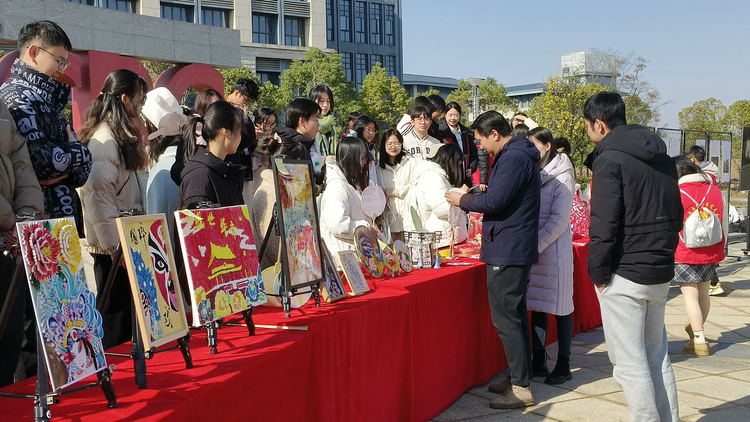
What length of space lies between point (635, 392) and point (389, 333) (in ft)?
→ 4.16

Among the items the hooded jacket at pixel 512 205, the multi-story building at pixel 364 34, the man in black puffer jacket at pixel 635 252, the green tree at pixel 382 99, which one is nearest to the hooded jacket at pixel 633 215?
the man in black puffer jacket at pixel 635 252

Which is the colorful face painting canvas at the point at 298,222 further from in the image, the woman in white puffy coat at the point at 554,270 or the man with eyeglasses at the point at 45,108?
the woman in white puffy coat at the point at 554,270

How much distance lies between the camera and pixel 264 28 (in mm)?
48688

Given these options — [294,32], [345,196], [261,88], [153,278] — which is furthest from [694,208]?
[294,32]

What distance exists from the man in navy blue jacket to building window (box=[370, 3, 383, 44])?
60.7m

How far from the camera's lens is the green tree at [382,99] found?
4041 centimetres

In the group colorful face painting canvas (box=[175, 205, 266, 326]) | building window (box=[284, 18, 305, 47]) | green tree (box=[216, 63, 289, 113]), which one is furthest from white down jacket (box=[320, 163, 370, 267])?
building window (box=[284, 18, 305, 47])

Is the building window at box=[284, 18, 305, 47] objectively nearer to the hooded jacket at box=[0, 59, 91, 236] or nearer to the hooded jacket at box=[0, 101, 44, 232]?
the hooded jacket at box=[0, 59, 91, 236]

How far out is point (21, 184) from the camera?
8.67 ft

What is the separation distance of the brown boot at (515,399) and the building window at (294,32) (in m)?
46.9

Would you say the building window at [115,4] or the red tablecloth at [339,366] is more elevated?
the building window at [115,4]

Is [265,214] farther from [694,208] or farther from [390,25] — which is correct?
[390,25]

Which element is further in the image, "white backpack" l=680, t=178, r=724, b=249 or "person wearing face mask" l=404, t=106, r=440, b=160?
"person wearing face mask" l=404, t=106, r=440, b=160

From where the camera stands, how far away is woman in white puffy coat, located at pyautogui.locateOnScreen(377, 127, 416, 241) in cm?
571
